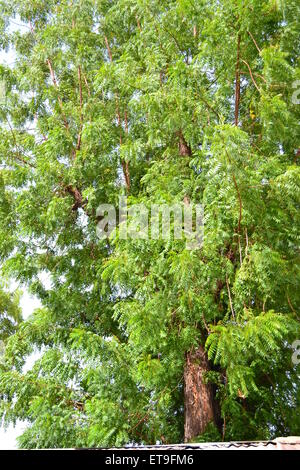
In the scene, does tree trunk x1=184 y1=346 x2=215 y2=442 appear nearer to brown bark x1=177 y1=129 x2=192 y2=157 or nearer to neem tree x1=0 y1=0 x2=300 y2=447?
neem tree x1=0 y1=0 x2=300 y2=447

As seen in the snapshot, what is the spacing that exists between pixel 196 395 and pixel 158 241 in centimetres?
171

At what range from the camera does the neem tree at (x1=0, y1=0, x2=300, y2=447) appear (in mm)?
4484

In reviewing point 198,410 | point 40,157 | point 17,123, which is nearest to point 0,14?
point 17,123

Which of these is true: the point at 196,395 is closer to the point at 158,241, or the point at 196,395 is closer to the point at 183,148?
the point at 158,241

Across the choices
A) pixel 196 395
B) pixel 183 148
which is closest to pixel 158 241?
pixel 196 395

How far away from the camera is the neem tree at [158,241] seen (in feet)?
14.7

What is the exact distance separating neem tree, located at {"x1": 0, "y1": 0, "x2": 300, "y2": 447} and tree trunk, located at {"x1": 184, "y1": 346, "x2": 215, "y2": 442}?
0.01m

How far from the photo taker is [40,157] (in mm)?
6461

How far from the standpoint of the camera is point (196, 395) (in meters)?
5.36

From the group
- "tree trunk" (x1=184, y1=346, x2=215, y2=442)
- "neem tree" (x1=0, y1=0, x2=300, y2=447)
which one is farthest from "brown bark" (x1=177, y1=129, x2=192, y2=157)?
"tree trunk" (x1=184, y1=346, x2=215, y2=442)

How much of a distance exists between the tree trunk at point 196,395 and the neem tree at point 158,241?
0.01 metres

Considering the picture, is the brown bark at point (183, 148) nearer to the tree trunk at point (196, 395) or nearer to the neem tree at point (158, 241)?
the neem tree at point (158, 241)

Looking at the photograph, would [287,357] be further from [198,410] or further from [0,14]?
[0,14]

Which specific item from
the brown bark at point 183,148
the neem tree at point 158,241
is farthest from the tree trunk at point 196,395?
the brown bark at point 183,148
